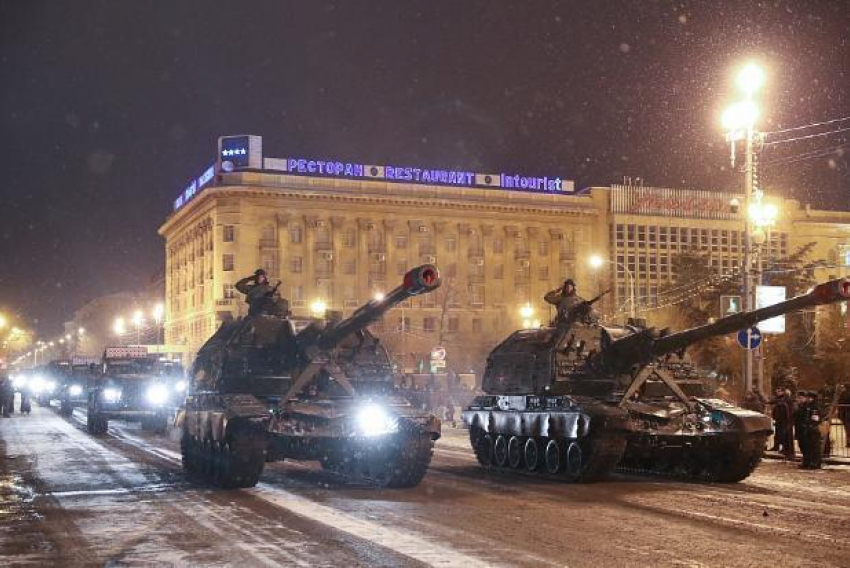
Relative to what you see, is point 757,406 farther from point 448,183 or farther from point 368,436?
point 448,183

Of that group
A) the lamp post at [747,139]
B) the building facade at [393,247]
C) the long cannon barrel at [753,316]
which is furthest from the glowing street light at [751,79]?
the building facade at [393,247]

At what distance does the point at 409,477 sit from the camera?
1648 cm

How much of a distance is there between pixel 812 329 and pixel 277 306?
113ft

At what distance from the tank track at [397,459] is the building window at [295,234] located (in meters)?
76.9

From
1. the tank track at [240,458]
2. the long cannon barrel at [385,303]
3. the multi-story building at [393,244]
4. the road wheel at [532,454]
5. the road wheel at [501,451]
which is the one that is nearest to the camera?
the long cannon barrel at [385,303]

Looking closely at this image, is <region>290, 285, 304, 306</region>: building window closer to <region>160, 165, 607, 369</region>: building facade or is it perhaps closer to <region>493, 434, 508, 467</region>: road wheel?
<region>160, 165, 607, 369</region>: building facade

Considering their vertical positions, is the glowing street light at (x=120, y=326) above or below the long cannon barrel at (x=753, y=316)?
above

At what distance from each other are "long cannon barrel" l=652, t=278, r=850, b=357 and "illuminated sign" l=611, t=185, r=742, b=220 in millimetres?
83584

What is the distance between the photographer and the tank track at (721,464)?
59.0ft

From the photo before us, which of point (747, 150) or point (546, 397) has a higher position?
point (747, 150)

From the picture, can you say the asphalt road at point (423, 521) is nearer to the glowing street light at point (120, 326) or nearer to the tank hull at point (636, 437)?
the tank hull at point (636, 437)

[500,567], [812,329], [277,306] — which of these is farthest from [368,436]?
[812,329]

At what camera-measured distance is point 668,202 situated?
3964 inches

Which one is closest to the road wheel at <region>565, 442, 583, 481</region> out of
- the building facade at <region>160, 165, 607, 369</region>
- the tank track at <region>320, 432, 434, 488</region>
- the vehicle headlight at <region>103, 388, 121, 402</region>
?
the tank track at <region>320, 432, 434, 488</region>
